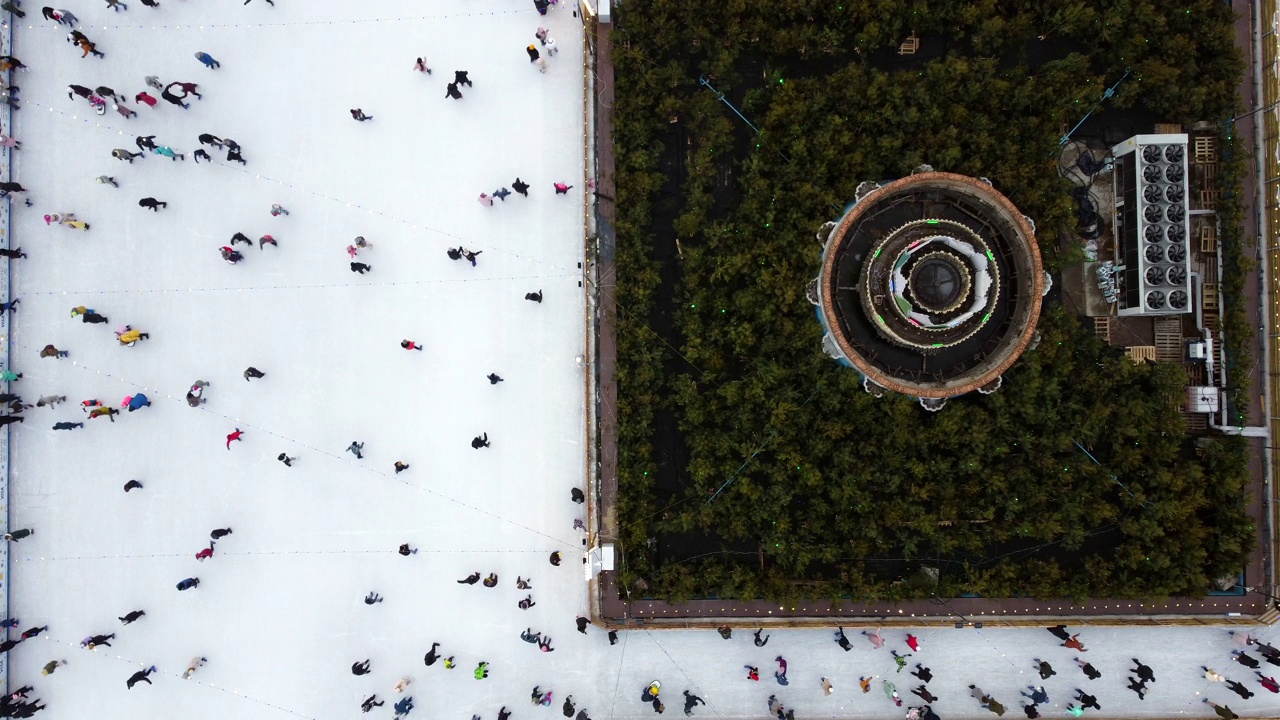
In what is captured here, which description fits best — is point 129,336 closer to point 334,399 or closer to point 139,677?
point 334,399

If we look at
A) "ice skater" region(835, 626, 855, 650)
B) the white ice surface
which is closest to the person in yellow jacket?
the white ice surface

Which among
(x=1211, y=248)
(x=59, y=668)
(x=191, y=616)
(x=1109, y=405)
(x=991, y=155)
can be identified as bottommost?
(x=59, y=668)

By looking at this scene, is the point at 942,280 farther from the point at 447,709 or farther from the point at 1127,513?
the point at 447,709

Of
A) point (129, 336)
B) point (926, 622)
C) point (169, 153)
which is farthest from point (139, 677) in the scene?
point (926, 622)

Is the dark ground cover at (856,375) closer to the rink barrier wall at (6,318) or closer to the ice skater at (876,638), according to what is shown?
the ice skater at (876,638)

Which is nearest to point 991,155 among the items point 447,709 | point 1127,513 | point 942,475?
point 942,475

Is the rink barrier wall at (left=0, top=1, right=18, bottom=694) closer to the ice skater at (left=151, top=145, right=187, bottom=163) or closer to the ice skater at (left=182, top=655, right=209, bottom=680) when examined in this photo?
the ice skater at (left=151, top=145, right=187, bottom=163)

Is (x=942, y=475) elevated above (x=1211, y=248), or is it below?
below

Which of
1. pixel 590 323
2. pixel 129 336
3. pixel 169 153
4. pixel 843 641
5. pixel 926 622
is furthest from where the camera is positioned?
pixel 590 323
